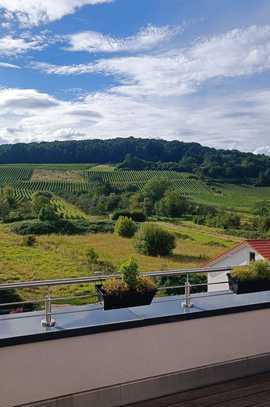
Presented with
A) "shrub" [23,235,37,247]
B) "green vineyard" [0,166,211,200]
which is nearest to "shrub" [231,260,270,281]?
"shrub" [23,235,37,247]

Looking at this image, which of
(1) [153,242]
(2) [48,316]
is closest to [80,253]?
(1) [153,242]

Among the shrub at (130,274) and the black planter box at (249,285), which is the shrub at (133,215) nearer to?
the black planter box at (249,285)

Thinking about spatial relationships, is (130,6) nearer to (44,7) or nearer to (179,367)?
(44,7)

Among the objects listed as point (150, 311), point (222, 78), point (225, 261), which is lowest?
point (225, 261)

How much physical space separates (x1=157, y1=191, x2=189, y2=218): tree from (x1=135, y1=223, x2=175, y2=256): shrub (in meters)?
5.59

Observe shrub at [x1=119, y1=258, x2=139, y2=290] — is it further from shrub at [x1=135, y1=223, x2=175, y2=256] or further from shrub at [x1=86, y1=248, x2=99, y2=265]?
shrub at [x1=135, y1=223, x2=175, y2=256]

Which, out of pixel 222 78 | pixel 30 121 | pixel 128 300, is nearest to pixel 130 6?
pixel 222 78

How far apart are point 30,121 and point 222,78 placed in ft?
37.3

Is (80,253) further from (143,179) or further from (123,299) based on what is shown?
(123,299)

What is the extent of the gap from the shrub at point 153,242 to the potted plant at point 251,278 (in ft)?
75.7

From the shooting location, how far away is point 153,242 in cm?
2730

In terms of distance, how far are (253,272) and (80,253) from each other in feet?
74.9

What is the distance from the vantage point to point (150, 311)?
8.13 ft

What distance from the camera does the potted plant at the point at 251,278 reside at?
279 centimetres
